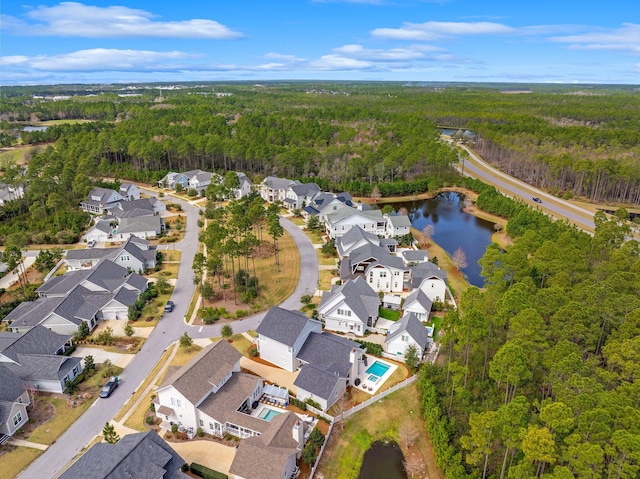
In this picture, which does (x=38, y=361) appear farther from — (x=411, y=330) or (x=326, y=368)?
(x=411, y=330)

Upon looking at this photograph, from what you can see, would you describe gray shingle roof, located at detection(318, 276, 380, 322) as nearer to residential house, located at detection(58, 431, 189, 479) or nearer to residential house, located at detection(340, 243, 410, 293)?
residential house, located at detection(340, 243, 410, 293)

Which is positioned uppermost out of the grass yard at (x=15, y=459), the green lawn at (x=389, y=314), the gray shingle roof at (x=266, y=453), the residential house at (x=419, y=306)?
the residential house at (x=419, y=306)

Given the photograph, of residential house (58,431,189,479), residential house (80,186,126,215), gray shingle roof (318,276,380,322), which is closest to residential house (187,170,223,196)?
residential house (80,186,126,215)

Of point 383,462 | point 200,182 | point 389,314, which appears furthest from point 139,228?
point 383,462

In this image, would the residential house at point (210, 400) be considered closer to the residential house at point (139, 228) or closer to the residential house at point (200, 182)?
the residential house at point (139, 228)

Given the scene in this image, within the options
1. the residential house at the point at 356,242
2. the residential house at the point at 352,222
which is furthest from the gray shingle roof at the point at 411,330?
the residential house at the point at 352,222

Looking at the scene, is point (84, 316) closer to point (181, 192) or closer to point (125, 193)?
point (125, 193)
